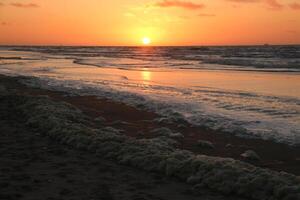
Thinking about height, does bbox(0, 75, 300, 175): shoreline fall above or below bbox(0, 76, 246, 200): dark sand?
below

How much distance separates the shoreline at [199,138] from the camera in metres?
9.62

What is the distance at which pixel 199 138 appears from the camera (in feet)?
A: 38.2

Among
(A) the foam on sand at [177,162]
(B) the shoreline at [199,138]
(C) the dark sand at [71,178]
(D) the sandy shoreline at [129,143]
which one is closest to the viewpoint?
(C) the dark sand at [71,178]

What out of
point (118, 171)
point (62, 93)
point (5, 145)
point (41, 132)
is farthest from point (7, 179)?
point (62, 93)

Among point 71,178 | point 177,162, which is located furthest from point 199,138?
point 71,178

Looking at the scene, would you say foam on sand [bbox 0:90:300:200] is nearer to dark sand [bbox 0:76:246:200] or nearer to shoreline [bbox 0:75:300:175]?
dark sand [bbox 0:76:246:200]

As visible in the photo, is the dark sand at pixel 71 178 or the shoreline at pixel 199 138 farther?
the shoreline at pixel 199 138

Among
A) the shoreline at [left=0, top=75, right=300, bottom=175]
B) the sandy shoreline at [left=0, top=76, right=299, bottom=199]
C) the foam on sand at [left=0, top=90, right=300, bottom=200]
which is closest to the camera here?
the foam on sand at [left=0, top=90, right=300, bottom=200]

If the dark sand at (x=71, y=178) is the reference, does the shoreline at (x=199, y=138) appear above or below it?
below

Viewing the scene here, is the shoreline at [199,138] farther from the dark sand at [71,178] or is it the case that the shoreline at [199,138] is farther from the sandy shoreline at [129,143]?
the dark sand at [71,178]

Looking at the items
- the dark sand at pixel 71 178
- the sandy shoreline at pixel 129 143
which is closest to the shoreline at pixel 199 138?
the sandy shoreline at pixel 129 143

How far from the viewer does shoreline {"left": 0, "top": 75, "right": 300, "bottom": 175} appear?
9.62 m

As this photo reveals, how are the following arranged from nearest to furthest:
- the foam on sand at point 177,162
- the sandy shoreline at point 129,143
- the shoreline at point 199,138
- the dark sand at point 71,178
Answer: the dark sand at point 71,178, the foam on sand at point 177,162, the sandy shoreline at point 129,143, the shoreline at point 199,138

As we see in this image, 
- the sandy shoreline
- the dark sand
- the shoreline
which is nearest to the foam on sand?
the sandy shoreline
